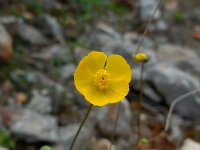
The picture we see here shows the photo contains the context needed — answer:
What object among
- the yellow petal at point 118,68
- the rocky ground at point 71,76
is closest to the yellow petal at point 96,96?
the yellow petal at point 118,68

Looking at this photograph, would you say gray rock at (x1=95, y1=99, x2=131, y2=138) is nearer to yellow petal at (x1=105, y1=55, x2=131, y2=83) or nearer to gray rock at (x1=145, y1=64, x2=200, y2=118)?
gray rock at (x1=145, y1=64, x2=200, y2=118)

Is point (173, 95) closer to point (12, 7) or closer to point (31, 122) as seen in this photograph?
point (31, 122)

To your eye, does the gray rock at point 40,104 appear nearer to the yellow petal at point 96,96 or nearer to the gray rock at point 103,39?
the gray rock at point 103,39

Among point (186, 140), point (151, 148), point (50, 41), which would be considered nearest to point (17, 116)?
point (151, 148)

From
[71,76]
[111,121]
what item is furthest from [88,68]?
[71,76]

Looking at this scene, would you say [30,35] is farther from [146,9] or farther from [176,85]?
[146,9]

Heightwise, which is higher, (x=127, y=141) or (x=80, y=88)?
(x=80, y=88)

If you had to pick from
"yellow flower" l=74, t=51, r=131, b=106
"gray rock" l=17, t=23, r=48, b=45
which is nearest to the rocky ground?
"gray rock" l=17, t=23, r=48, b=45
